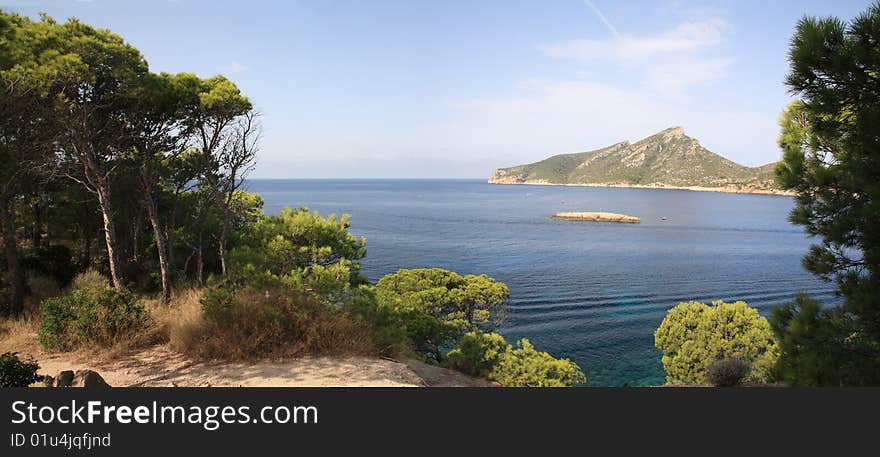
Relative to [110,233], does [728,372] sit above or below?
below

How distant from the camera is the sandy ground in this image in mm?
6402

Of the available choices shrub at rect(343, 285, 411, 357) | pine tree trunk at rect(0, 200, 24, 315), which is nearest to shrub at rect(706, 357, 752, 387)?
shrub at rect(343, 285, 411, 357)

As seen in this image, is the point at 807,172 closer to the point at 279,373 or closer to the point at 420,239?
the point at 279,373

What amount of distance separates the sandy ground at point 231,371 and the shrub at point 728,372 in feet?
21.0

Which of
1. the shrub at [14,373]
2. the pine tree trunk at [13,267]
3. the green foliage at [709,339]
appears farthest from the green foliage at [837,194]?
the green foliage at [709,339]

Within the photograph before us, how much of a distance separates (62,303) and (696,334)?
23.9 meters

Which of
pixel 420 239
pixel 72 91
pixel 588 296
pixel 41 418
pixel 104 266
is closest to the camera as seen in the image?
pixel 41 418

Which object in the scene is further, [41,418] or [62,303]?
[62,303]

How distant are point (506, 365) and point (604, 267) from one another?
38.8 metres

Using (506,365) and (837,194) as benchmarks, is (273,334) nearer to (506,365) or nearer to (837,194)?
(837,194)

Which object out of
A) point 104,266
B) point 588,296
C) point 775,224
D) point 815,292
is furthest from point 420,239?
point 775,224

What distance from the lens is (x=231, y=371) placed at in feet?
22.2

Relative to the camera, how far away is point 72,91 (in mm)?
10688

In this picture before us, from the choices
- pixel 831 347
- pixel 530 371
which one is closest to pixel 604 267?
Result: pixel 530 371
